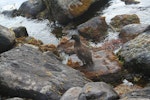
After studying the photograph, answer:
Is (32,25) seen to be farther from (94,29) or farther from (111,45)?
(111,45)

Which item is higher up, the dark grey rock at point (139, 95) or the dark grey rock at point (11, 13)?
the dark grey rock at point (139, 95)

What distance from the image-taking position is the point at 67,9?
23.2 meters

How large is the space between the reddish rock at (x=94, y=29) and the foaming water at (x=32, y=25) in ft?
5.45

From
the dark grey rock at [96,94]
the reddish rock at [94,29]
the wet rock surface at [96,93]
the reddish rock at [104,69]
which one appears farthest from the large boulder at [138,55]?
the dark grey rock at [96,94]

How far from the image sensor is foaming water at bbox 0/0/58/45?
21.8 m

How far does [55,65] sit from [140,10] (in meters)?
10.2

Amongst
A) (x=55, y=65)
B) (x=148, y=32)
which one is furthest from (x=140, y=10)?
(x=55, y=65)

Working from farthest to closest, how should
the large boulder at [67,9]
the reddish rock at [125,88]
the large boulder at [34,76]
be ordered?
the large boulder at [67,9] → the reddish rock at [125,88] → the large boulder at [34,76]

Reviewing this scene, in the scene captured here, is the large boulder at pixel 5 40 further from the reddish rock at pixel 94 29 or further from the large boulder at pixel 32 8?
the large boulder at pixel 32 8

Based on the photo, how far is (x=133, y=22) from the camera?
21.2 metres

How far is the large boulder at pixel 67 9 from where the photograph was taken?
23.2m

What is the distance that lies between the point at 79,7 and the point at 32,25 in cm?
326

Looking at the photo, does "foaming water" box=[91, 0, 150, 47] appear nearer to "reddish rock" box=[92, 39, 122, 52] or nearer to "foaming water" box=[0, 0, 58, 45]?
"reddish rock" box=[92, 39, 122, 52]

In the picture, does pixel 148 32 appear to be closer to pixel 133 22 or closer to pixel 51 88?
pixel 133 22
